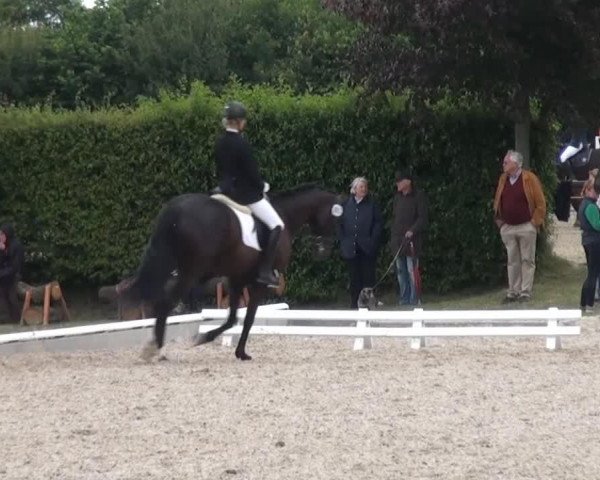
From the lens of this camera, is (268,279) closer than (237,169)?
No

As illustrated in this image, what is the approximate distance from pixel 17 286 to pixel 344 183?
16.9 feet

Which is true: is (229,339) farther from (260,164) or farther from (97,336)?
(260,164)

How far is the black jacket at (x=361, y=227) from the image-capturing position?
2073 cm

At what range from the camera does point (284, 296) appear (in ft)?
75.3

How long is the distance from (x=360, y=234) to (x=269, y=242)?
6601 millimetres

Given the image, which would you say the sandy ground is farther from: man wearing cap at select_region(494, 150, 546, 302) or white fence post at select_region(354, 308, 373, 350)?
man wearing cap at select_region(494, 150, 546, 302)

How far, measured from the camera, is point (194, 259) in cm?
1390

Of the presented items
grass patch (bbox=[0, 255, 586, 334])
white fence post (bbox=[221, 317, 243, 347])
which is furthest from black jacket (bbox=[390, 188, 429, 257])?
white fence post (bbox=[221, 317, 243, 347])

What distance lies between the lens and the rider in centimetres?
1412

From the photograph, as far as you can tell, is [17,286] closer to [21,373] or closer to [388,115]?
[388,115]

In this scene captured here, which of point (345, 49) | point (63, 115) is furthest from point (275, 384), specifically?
point (63, 115)

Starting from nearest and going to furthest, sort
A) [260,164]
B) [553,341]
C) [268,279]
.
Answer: [268,279]
[553,341]
[260,164]

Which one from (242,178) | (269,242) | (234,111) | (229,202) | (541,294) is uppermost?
(234,111)

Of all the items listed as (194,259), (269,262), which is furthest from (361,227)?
(194,259)
